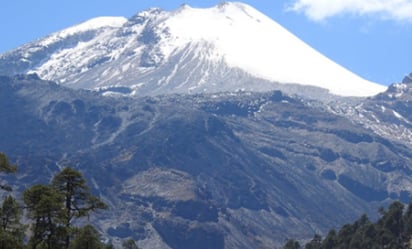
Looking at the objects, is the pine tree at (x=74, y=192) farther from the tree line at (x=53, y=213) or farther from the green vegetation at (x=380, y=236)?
the green vegetation at (x=380, y=236)

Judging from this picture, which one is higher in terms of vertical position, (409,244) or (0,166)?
(0,166)

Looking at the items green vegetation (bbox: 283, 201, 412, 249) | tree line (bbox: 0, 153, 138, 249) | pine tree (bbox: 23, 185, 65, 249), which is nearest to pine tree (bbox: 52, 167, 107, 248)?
tree line (bbox: 0, 153, 138, 249)

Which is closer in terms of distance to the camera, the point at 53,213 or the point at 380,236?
the point at 53,213

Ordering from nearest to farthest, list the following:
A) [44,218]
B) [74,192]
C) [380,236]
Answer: [44,218] → [74,192] → [380,236]

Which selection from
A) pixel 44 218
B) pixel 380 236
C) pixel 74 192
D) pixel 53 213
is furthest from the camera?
pixel 380 236

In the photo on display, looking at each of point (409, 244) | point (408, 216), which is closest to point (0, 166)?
point (409, 244)

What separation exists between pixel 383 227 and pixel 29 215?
11218 centimetres

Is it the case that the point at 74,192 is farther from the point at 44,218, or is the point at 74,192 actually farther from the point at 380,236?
the point at 380,236

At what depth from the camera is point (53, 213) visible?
221 ft

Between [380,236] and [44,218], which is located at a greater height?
[44,218]

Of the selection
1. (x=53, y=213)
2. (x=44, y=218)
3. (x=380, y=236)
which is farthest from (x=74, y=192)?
(x=380, y=236)

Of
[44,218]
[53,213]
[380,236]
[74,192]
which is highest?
[74,192]

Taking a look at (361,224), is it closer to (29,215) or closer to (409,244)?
(409,244)

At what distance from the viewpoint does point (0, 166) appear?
214 feet
